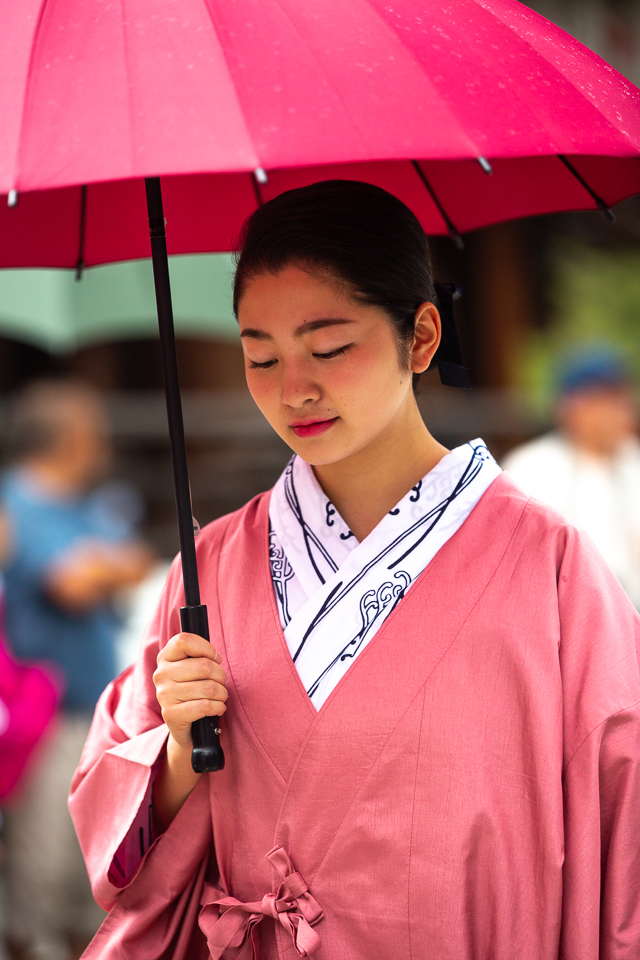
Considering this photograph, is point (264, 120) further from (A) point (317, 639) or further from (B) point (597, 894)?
(B) point (597, 894)

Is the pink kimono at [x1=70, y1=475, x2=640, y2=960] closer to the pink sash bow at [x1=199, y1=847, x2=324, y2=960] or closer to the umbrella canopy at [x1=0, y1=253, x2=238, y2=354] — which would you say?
the pink sash bow at [x1=199, y1=847, x2=324, y2=960]

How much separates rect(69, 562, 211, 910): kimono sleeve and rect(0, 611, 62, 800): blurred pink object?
1.34 m

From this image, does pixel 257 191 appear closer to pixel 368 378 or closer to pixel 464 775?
pixel 368 378

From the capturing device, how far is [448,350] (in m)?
1.85

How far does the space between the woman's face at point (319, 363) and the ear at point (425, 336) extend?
9 cm

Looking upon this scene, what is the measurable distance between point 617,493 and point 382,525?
2.71 meters

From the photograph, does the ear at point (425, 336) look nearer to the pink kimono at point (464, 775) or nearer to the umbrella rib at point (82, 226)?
the pink kimono at point (464, 775)

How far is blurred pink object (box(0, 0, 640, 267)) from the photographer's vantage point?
1.15m

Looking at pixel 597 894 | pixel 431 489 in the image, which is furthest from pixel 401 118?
pixel 597 894

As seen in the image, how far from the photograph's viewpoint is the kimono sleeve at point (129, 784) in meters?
1.69

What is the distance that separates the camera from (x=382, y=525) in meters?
1.65

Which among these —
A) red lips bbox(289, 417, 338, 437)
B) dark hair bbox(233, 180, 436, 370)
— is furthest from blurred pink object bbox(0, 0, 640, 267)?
red lips bbox(289, 417, 338, 437)

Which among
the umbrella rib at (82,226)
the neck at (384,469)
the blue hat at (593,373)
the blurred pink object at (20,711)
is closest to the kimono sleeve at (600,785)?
the neck at (384,469)

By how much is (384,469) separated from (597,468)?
8.63ft
